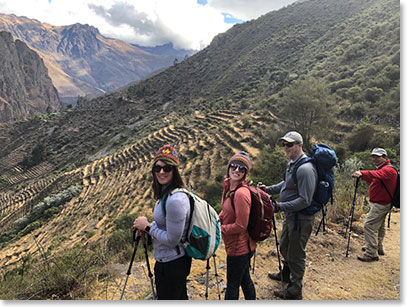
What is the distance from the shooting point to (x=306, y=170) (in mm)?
2840

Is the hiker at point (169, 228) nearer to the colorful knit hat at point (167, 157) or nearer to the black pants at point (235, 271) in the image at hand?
the colorful knit hat at point (167, 157)

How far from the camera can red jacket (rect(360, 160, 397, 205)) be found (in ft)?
12.7

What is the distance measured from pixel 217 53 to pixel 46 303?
190 feet

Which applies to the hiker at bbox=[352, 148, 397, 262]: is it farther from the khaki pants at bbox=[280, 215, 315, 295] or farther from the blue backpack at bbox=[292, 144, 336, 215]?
the khaki pants at bbox=[280, 215, 315, 295]

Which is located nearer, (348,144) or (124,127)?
(348,144)

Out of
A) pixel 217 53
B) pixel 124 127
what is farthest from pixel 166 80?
pixel 124 127

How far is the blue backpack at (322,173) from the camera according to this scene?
9.48 feet

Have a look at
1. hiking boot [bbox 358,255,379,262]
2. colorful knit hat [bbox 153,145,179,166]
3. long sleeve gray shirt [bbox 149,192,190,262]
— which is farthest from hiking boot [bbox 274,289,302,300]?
colorful knit hat [bbox 153,145,179,166]

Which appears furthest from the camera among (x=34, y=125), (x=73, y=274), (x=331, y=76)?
(x=34, y=125)

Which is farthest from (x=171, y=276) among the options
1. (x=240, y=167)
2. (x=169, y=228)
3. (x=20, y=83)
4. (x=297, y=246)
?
(x=20, y=83)

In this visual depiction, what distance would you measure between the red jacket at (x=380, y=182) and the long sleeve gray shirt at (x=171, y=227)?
304cm

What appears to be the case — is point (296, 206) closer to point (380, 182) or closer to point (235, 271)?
point (235, 271)

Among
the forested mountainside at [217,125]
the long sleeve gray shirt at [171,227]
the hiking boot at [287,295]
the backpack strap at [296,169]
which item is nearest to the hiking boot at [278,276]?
the hiking boot at [287,295]

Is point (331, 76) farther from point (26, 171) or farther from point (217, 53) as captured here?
point (26, 171)
